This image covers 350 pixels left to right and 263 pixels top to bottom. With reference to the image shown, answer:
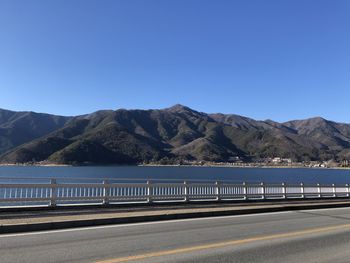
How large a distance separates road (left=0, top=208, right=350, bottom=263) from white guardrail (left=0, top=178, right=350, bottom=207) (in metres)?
6.28

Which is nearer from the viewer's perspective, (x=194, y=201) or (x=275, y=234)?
(x=275, y=234)

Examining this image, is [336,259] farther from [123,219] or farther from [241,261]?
[123,219]

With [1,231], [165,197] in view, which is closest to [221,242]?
[1,231]

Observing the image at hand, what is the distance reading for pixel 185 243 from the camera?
10750 millimetres

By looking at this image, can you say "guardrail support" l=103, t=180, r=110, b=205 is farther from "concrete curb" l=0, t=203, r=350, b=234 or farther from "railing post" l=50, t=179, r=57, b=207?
"concrete curb" l=0, t=203, r=350, b=234

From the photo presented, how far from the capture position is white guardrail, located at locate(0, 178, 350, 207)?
62.4ft

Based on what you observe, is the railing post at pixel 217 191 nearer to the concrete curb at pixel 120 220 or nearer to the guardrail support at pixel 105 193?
the concrete curb at pixel 120 220

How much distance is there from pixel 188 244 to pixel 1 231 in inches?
206

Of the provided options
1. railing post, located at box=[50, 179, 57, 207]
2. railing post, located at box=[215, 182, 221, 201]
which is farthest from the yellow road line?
railing post, located at box=[215, 182, 221, 201]

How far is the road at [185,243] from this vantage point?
29.7ft

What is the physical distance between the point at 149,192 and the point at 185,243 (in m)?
11.9

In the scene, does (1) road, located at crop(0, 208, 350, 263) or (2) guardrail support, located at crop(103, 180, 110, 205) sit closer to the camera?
(1) road, located at crop(0, 208, 350, 263)

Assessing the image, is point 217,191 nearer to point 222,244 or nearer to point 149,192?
point 149,192

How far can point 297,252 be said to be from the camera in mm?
9859
